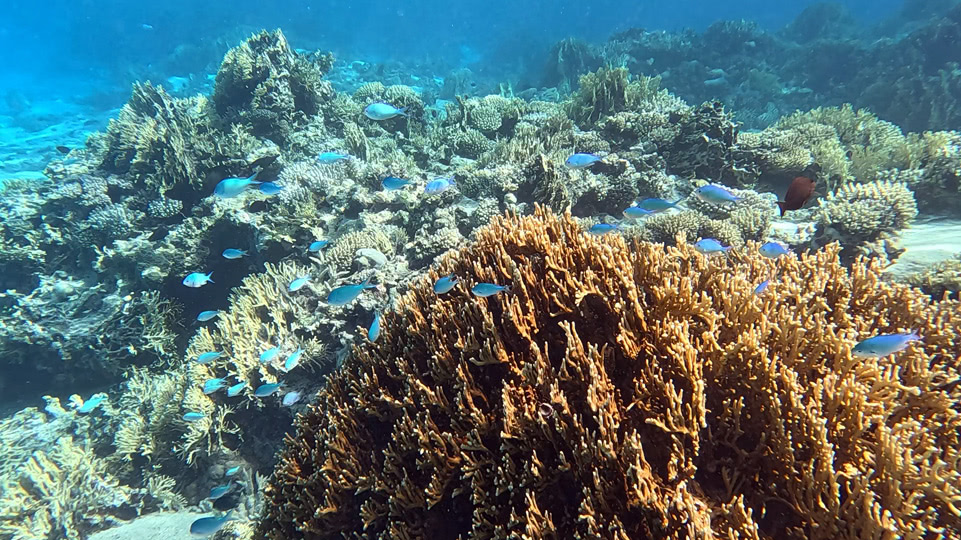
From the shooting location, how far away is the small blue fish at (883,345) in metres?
2.21

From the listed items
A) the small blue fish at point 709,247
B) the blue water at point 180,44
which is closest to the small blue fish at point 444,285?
the small blue fish at point 709,247

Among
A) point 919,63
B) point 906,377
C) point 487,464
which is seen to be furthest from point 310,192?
point 919,63

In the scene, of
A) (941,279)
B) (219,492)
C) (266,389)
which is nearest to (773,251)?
(941,279)

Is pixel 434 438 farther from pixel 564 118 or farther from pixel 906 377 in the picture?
pixel 564 118

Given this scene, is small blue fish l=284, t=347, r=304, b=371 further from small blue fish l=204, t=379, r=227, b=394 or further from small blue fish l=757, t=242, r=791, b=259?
small blue fish l=757, t=242, r=791, b=259

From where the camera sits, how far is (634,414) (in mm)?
2377

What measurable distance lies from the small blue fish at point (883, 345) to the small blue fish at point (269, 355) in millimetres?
5517

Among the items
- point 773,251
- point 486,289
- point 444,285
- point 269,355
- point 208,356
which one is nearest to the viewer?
point 486,289

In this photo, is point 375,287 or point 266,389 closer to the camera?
point 266,389

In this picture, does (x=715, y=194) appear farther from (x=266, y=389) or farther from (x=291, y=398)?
(x=266, y=389)

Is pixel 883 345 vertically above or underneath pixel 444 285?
underneath

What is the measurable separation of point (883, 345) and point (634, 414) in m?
1.38

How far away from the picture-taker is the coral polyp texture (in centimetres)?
198

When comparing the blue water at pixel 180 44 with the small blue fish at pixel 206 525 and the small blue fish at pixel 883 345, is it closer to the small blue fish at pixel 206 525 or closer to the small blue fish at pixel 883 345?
the small blue fish at pixel 206 525
